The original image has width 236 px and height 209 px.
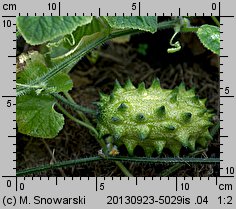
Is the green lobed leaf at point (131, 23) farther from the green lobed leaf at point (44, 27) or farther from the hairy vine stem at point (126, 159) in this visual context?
the hairy vine stem at point (126, 159)

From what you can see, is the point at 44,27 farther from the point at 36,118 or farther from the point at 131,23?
the point at 36,118

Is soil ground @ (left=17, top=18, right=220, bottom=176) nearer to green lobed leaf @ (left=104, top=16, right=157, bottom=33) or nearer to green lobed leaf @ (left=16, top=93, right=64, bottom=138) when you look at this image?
green lobed leaf @ (left=16, top=93, right=64, bottom=138)

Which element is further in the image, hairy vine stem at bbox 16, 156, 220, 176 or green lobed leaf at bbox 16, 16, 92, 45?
hairy vine stem at bbox 16, 156, 220, 176

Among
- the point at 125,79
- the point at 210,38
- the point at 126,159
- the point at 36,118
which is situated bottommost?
the point at 126,159

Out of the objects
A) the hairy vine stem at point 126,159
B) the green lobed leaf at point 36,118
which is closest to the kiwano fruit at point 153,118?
the hairy vine stem at point 126,159

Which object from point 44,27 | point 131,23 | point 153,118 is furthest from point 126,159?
point 44,27

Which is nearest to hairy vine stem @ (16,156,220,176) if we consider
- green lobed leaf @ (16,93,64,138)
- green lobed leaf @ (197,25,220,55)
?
green lobed leaf @ (16,93,64,138)
